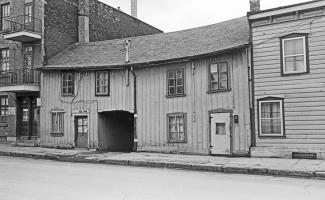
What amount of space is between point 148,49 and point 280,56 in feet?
26.5

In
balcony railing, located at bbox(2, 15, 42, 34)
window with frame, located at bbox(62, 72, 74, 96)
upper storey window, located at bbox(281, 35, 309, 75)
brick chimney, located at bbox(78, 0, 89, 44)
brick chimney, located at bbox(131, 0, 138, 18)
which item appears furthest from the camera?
brick chimney, located at bbox(131, 0, 138, 18)

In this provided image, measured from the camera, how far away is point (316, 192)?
8688 millimetres

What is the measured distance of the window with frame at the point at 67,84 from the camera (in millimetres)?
21344

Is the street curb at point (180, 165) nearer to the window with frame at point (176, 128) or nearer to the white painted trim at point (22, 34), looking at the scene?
the window with frame at point (176, 128)

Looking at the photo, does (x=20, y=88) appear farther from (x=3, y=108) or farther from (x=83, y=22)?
(x=83, y=22)

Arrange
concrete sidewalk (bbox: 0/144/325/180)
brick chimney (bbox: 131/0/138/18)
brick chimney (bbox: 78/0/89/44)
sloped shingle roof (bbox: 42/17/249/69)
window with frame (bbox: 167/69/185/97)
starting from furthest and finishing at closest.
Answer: brick chimney (bbox: 131/0/138/18) < brick chimney (bbox: 78/0/89/44) < window with frame (bbox: 167/69/185/97) < sloped shingle roof (bbox: 42/17/249/69) < concrete sidewalk (bbox: 0/144/325/180)

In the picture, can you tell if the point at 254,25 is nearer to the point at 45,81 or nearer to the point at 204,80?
the point at 204,80

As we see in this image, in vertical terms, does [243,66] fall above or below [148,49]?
below

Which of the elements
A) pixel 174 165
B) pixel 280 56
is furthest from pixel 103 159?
pixel 280 56

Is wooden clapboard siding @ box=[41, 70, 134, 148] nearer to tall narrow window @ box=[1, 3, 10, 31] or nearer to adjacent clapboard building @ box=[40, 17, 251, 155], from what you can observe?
adjacent clapboard building @ box=[40, 17, 251, 155]

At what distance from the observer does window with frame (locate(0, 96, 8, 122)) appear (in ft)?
78.1

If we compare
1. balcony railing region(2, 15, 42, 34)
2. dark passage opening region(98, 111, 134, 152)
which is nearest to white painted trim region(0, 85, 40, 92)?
balcony railing region(2, 15, 42, 34)

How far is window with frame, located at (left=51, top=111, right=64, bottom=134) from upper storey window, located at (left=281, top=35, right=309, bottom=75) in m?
13.0

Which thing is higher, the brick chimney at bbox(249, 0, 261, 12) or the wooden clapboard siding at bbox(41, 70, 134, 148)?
the brick chimney at bbox(249, 0, 261, 12)
